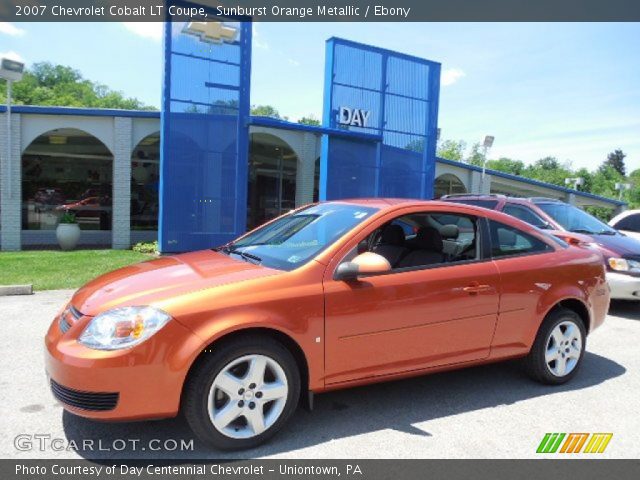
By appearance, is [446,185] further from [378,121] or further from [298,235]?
[298,235]

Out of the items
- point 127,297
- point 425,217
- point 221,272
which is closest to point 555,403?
point 425,217

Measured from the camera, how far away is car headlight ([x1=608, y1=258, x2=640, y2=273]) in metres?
7.21

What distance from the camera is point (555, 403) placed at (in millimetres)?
4125

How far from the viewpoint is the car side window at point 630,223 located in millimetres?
10367

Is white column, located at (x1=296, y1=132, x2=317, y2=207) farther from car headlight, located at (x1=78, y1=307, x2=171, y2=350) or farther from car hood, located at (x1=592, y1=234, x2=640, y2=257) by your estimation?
car headlight, located at (x1=78, y1=307, x2=171, y2=350)

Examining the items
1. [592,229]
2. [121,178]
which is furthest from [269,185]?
[592,229]

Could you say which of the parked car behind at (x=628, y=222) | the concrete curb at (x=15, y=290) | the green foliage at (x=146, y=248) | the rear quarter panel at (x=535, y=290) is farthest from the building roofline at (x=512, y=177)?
the rear quarter panel at (x=535, y=290)

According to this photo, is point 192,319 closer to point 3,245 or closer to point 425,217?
point 425,217

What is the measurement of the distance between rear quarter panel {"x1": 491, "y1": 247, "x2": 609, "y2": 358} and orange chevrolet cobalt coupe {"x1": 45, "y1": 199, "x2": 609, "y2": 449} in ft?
0.04

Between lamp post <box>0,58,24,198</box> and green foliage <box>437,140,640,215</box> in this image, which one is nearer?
lamp post <box>0,58,24,198</box>

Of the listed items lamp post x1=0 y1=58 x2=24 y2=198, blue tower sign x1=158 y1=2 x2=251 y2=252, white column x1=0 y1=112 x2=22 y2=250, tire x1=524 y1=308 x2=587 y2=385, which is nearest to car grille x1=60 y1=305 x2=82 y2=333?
tire x1=524 y1=308 x2=587 y2=385

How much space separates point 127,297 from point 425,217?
2.43m

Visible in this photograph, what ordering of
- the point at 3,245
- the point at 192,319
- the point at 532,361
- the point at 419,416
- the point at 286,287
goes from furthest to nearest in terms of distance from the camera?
1. the point at 3,245
2. the point at 532,361
3. the point at 419,416
4. the point at 286,287
5. the point at 192,319

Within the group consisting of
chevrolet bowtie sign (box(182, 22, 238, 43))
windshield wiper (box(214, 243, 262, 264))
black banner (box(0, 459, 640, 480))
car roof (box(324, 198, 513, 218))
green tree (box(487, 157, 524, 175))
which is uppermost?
green tree (box(487, 157, 524, 175))
